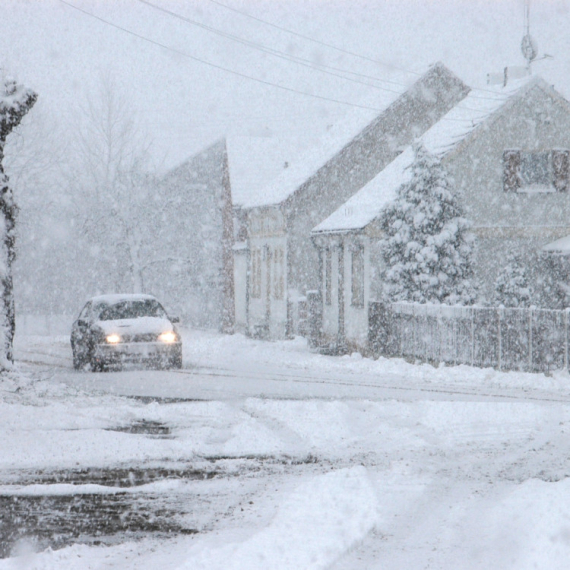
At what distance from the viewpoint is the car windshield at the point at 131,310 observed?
2131cm

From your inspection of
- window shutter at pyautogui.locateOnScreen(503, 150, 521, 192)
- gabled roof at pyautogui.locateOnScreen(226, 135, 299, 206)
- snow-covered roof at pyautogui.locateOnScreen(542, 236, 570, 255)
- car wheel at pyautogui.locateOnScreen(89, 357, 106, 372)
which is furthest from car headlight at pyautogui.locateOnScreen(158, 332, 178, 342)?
gabled roof at pyautogui.locateOnScreen(226, 135, 299, 206)

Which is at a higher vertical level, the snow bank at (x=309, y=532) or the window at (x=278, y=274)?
the window at (x=278, y=274)

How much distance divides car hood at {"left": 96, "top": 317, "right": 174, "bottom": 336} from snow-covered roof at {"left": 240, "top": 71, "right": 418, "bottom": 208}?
14063 mm

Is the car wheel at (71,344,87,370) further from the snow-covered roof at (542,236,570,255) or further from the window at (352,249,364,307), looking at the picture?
the snow-covered roof at (542,236,570,255)

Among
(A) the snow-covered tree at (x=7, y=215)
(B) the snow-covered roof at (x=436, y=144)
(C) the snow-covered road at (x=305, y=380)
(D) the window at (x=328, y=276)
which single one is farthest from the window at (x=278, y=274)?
(A) the snow-covered tree at (x=7, y=215)

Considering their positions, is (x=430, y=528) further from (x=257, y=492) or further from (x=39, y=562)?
(x=39, y=562)

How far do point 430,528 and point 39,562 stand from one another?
2688mm

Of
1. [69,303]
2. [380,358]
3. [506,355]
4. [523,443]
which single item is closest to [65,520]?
[523,443]

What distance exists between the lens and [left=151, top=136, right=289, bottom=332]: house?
1658 inches

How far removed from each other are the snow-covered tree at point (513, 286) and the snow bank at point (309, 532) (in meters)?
18.2

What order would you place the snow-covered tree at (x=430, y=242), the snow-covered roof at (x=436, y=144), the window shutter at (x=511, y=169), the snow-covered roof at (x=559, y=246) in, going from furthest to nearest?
1. the window shutter at (x=511, y=169)
2. the snow-covered roof at (x=436, y=144)
3. the snow-covered roof at (x=559, y=246)
4. the snow-covered tree at (x=430, y=242)

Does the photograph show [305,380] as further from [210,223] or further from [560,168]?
[210,223]

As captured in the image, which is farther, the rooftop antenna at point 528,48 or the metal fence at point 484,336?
the rooftop antenna at point 528,48

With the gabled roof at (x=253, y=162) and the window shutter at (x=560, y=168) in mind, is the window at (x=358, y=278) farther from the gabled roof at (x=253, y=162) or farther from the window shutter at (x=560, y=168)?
the gabled roof at (x=253, y=162)
